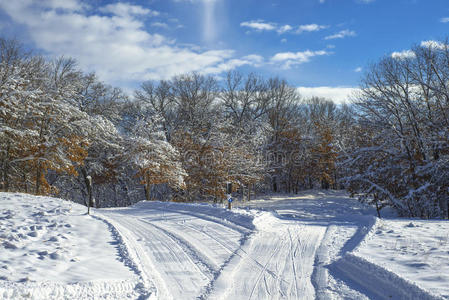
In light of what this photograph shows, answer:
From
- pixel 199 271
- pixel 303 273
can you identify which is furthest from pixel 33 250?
pixel 303 273

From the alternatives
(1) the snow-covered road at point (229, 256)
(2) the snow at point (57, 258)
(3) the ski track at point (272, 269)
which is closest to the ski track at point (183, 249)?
(1) the snow-covered road at point (229, 256)

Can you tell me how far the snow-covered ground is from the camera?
16.0 ft

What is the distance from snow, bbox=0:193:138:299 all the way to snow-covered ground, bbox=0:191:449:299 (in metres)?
0.02

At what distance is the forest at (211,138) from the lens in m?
16.9

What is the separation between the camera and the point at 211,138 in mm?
28359

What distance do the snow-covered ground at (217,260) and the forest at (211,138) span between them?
373 cm

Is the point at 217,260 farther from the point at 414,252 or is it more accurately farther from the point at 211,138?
the point at 211,138

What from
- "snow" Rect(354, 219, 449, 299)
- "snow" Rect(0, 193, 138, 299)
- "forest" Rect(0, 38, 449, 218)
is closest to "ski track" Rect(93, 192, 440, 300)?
"snow" Rect(354, 219, 449, 299)

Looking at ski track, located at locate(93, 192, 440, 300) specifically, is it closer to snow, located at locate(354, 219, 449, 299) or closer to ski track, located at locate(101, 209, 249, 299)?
ski track, located at locate(101, 209, 249, 299)

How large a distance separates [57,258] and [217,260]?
2.95m

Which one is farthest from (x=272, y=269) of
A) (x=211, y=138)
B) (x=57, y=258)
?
(x=211, y=138)

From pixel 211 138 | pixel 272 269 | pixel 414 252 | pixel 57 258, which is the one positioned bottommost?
pixel 272 269

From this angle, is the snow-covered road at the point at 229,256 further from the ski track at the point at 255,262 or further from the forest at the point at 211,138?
the forest at the point at 211,138

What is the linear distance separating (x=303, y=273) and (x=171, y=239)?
148 inches
